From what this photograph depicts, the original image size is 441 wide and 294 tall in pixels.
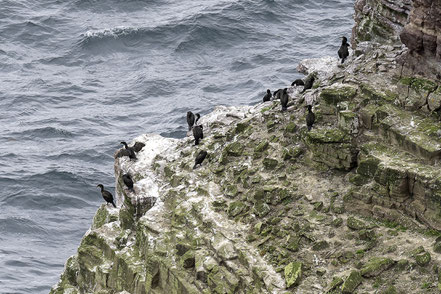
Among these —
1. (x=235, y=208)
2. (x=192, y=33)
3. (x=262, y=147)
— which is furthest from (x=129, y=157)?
(x=192, y=33)

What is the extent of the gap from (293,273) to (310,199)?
428 cm

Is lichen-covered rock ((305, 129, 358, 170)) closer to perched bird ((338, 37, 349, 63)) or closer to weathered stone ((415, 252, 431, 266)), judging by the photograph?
weathered stone ((415, 252, 431, 266))

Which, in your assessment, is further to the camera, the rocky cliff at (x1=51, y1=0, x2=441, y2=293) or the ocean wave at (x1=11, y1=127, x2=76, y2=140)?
the ocean wave at (x1=11, y1=127, x2=76, y2=140)

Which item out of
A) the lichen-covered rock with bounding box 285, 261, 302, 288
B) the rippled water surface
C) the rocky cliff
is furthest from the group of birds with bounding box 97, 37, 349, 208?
the rippled water surface

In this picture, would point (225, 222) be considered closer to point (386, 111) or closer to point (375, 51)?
point (386, 111)

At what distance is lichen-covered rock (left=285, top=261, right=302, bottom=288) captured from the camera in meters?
33.8

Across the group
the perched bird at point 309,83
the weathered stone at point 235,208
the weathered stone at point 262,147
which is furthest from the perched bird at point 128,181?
the perched bird at point 309,83

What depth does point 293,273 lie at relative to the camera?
3403 centimetres

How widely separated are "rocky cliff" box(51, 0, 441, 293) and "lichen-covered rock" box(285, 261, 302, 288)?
45 millimetres

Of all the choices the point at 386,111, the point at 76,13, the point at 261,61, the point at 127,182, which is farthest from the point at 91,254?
the point at 76,13

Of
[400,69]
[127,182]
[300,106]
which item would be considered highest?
[400,69]

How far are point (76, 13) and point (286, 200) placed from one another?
63.3 meters

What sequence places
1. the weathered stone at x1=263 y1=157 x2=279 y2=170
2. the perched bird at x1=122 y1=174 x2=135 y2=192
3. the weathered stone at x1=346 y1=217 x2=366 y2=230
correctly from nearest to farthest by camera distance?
the weathered stone at x1=346 y1=217 x2=366 y2=230 < the weathered stone at x1=263 y1=157 x2=279 y2=170 < the perched bird at x1=122 y1=174 x2=135 y2=192

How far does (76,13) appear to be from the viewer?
3809 inches
